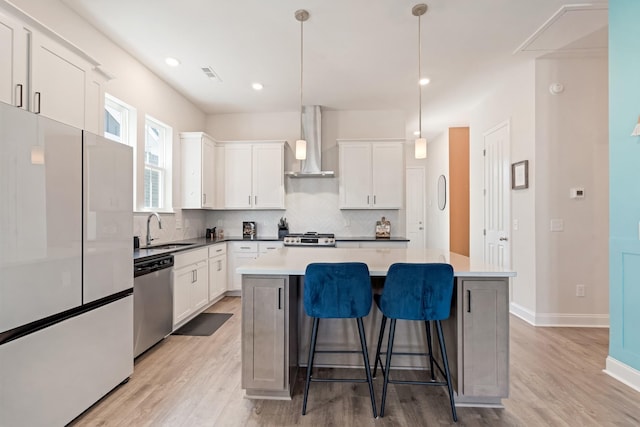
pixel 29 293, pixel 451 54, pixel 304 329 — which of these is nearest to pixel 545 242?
pixel 451 54

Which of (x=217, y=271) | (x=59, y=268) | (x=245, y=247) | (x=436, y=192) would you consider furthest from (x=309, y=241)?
(x=436, y=192)

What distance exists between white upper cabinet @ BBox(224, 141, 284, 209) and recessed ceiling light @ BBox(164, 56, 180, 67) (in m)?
1.59

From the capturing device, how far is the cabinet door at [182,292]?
329cm

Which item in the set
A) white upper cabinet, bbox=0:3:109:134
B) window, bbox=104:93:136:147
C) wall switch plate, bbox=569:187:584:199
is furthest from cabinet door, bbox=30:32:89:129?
wall switch plate, bbox=569:187:584:199

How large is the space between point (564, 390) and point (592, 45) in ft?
11.0

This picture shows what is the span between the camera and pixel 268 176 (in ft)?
16.6

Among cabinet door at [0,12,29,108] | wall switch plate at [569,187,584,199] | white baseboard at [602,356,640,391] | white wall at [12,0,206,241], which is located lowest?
white baseboard at [602,356,640,391]

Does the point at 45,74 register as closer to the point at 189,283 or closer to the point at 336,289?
the point at 336,289

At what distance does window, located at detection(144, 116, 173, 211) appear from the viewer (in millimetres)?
3963

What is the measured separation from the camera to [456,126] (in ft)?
20.3

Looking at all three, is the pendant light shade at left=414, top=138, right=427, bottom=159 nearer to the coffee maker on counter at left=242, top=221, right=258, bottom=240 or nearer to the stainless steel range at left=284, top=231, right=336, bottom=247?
the stainless steel range at left=284, top=231, right=336, bottom=247

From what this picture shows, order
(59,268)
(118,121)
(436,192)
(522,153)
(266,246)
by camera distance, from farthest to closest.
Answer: (436,192)
(266,246)
(522,153)
(118,121)
(59,268)

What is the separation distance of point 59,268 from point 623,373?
3.88 meters

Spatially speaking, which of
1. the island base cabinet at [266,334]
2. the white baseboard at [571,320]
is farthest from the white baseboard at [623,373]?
the island base cabinet at [266,334]
